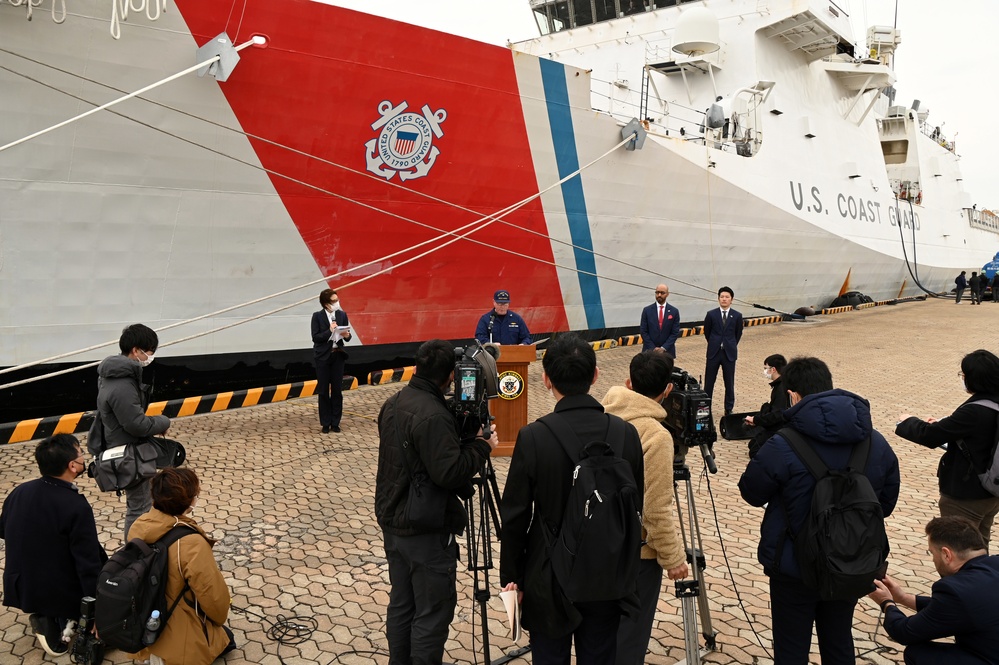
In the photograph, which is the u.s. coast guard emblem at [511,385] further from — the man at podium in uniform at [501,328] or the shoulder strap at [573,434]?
the shoulder strap at [573,434]

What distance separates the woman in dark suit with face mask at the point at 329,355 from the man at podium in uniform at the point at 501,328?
1.24 meters

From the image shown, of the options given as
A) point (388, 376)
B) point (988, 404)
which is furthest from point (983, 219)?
point (988, 404)

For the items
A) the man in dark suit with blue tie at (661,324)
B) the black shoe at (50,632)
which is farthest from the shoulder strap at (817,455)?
the man in dark suit with blue tie at (661,324)

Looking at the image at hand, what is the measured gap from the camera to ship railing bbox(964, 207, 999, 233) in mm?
29698

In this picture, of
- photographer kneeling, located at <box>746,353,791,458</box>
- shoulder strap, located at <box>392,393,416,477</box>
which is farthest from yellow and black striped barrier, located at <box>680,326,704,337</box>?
Answer: shoulder strap, located at <box>392,393,416,477</box>

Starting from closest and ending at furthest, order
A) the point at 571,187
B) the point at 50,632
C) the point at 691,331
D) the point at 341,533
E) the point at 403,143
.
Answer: the point at 50,632
the point at 341,533
the point at 403,143
the point at 571,187
the point at 691,331

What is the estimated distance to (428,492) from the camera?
7.75 ft

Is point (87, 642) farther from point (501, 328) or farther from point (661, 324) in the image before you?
point (661, 324)

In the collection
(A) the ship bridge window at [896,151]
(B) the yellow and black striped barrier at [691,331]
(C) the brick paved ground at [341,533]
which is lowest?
(C) the brick paved ground at [341,533]

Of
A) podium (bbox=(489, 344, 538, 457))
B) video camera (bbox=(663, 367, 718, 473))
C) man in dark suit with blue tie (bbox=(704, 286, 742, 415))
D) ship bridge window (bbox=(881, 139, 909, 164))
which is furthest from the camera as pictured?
ship bridge window (bbox=(881, 139, 909, 164))

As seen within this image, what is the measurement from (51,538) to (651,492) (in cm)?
237

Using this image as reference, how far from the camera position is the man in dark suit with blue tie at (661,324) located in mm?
6955

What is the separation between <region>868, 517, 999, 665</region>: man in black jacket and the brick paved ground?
0.94 metres

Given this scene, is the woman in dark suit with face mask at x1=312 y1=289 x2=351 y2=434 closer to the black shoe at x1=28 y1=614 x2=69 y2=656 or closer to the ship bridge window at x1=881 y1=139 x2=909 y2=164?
the black shoe at x1=28 y1=614 x2=69 y2=656
